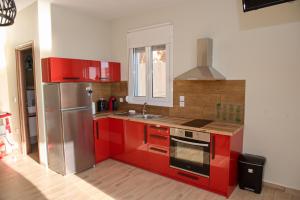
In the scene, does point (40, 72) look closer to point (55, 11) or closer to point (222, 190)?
point (55, 11)

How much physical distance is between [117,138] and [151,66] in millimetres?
1472

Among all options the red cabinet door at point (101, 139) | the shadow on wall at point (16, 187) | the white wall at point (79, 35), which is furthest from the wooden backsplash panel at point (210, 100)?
the shadow on wall at point (16, 187)

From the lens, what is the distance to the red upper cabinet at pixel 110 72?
3.77 m

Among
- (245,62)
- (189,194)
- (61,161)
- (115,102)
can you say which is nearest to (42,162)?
(61,161)

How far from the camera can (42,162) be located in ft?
11.1

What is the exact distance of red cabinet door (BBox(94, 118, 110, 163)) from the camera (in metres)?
3.40

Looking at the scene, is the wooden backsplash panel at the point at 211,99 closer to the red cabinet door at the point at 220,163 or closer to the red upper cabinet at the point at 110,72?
the red cabinet door at the point at 220,163

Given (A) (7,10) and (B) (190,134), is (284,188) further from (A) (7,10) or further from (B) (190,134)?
(A) (7,10)

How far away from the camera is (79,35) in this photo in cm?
363

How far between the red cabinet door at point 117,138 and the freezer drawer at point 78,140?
1.27 feet

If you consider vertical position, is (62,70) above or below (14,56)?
below

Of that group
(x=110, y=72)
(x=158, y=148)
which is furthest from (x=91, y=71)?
(x=158, y=148)

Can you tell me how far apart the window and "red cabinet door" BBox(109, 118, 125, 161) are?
2.16 feet

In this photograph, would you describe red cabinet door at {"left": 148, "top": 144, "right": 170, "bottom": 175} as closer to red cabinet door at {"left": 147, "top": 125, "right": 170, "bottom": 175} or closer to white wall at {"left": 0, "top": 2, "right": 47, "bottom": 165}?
red cabinet door at {"left": 147, "top": 125, "right": 170, "bottom": 175}
